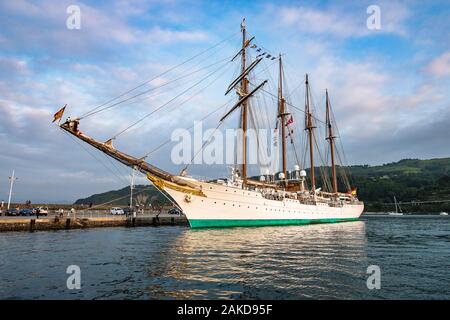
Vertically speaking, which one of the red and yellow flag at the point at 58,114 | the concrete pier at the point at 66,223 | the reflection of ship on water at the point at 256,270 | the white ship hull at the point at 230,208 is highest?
the red and yellow flag at the point at 58,114

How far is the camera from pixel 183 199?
117ft

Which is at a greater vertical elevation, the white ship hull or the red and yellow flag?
the red and yellow flag

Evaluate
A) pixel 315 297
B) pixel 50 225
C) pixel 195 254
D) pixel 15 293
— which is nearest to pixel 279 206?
pixel 195 254

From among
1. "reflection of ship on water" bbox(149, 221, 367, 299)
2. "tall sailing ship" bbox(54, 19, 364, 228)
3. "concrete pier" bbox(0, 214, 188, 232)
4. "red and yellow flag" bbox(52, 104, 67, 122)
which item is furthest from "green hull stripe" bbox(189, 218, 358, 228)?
"red and yellow flag" bbox(52, 104, 67, 122)

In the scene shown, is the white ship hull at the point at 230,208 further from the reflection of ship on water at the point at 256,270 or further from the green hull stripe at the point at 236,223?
the reflection of ship on water at the point at 256,270

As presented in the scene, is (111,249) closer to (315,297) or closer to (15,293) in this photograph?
(15,293)

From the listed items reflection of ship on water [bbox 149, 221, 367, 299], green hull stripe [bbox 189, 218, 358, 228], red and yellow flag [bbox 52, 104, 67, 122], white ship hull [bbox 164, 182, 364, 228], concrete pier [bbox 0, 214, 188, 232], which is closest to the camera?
reflection of ship on water [bbox 149, 221, 367, 299]

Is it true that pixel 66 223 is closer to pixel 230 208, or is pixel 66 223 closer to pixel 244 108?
pixel 230 208

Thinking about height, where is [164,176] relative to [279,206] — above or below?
above

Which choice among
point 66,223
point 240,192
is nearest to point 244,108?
point 240,192

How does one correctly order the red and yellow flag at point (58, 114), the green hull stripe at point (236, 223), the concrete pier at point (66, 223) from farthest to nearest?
the green hull stripe at point (236, 223)
the concrete pier at point (66, 223)
the red and yellow flag at point (58, 114)

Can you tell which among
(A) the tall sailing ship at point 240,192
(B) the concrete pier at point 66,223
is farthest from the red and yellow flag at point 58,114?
(B) the concrete pier at point 66,223

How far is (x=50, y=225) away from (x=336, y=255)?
34818 mm

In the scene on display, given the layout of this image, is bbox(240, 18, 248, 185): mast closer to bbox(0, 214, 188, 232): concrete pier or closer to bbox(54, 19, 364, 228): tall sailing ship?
bbox(54, 19, 364, 228): tall sailing ship
